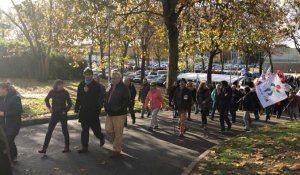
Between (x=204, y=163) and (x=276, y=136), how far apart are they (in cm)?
396

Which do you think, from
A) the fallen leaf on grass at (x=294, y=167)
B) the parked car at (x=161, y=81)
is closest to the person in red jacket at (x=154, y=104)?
the fallen leaf on grass at (x=294, y=167)

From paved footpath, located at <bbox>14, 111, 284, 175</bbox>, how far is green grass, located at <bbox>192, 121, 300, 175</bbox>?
20.4 inches

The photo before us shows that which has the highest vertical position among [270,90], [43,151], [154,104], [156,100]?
[270,90]

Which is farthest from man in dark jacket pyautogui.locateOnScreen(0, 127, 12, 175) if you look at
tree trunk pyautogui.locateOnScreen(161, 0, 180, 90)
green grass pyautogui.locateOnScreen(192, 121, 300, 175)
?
tree trunk pyautogui.locateOnScreen(161, 0, 180, 90)

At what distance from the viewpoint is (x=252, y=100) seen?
1440cm

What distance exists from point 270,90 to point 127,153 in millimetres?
4418

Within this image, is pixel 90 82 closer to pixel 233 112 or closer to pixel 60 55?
pixel 233 112

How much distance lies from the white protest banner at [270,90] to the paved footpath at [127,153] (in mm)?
1603

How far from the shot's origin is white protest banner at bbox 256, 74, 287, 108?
39.7 ft

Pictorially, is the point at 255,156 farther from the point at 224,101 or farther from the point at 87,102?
the point at 224,101

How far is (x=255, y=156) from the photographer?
954 cm

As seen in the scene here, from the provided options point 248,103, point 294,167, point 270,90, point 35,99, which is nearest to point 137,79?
point 35,99

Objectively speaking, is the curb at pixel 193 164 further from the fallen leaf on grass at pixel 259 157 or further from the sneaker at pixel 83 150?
the sneaker at pixel 83 150

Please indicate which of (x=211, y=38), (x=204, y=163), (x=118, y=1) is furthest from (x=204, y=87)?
(x=211, y=38)
